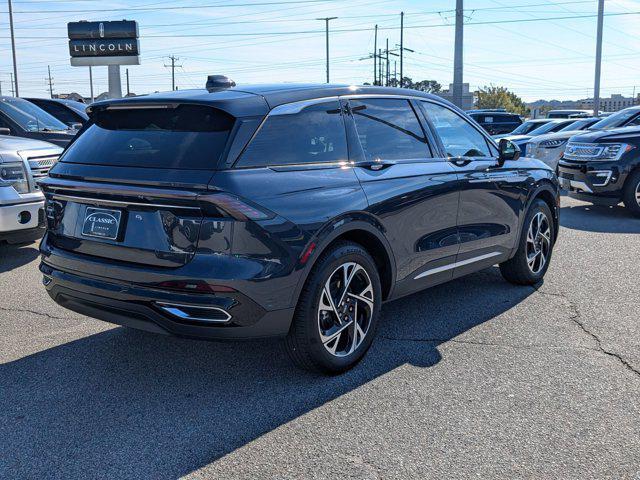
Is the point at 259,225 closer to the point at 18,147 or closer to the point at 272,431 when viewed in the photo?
the point at 272,431

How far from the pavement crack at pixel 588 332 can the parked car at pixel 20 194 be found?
5100 mm

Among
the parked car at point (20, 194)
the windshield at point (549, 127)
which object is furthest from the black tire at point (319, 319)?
the windshield at point (549, 127)

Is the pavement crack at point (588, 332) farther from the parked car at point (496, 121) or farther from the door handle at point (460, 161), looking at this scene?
the parked car at point (496, 121)

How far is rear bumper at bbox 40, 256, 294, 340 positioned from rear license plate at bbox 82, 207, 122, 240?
0.85ft

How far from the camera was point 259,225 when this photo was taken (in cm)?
342

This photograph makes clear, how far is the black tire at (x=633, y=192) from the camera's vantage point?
10242 millimetres

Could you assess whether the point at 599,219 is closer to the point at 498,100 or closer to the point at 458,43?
the point at 458,43

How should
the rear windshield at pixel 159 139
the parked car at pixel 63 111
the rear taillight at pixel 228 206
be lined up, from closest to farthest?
the rear taillight at pixel 228 206
the rear windshield at pixel 159 139
the parked car at pixel 63 111

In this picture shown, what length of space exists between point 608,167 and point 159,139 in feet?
28.4

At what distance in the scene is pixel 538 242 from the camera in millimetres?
6109

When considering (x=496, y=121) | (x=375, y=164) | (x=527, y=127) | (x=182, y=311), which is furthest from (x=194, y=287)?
(x=496, y=121)

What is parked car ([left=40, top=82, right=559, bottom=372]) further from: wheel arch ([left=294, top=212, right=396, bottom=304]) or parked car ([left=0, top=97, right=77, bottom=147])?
parked car ([left=0, top=97, right=77, bottom=147])

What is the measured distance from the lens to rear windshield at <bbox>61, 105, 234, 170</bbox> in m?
3.53

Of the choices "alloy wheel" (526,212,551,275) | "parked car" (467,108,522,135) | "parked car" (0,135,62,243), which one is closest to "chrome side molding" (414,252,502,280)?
"alloy wheel" (526,212,551,275)
